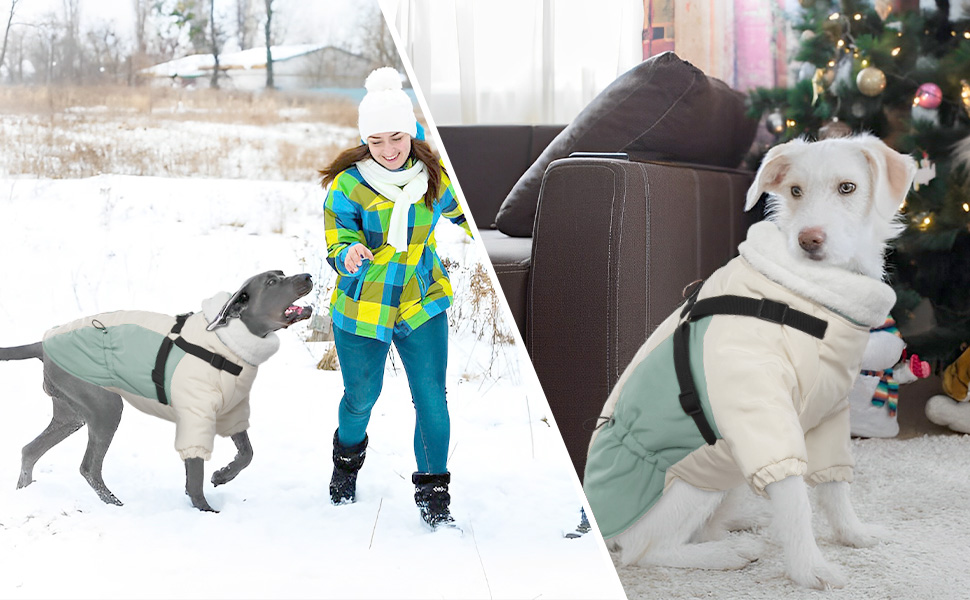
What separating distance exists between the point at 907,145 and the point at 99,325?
3.42ft

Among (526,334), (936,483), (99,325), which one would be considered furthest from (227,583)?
(936,483)

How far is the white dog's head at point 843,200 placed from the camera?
0.74 meters

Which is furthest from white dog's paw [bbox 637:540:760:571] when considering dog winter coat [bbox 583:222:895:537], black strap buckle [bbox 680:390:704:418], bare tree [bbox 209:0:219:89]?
bare tree [bbox 209:0:219:89]

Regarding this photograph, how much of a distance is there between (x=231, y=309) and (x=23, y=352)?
11.7 inches

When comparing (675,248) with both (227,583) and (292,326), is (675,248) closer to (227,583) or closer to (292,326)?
(292,326)

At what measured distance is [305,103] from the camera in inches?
40.7

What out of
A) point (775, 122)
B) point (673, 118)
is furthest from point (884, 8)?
point (673, 118)

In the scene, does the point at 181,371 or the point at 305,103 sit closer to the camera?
the point at 181,371

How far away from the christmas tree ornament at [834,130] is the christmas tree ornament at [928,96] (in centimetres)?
10

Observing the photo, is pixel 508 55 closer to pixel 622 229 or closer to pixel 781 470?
pixel 622 229

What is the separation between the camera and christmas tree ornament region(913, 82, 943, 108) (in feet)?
2.86

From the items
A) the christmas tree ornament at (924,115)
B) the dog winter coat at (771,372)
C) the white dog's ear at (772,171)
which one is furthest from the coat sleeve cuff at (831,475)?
the christmas tree ornament at (924,115)

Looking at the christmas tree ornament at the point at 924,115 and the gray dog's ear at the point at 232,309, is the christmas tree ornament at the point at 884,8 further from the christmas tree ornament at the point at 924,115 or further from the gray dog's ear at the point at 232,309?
the gray dog's ear at the point at 232,309

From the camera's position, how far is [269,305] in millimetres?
872
